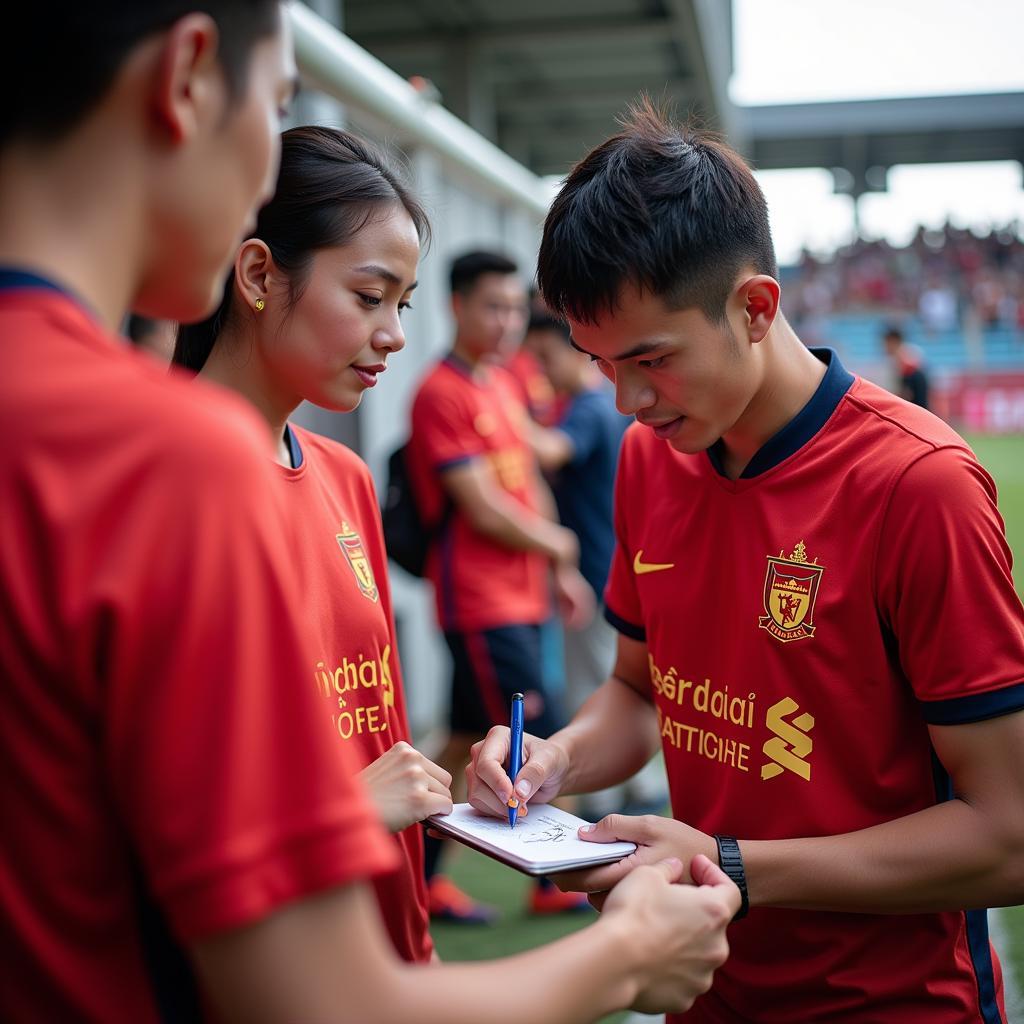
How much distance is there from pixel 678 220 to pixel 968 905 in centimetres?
113

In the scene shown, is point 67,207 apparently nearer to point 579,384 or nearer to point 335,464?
point 335,464

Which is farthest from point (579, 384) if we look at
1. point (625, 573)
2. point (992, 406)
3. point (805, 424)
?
point (992, 406)

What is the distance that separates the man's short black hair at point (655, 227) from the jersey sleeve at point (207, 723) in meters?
1.04

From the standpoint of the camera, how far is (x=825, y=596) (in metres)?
1.68

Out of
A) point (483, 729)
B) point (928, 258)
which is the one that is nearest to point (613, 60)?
point (483, 729)

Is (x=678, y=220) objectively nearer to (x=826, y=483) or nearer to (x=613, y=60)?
(x=826, y=483)

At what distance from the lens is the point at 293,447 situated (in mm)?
1967

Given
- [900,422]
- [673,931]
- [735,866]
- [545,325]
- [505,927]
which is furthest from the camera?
[545,325]

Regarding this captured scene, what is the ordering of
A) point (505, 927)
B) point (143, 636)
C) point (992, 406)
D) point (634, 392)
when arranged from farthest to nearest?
point (992, 406)
point (505, 927)
point (634, 392)
point (143, 636)

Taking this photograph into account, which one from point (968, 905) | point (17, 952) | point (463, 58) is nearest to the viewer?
point (17, 952)

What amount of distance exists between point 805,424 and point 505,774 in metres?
0.77

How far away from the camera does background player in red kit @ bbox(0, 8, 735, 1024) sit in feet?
2.66

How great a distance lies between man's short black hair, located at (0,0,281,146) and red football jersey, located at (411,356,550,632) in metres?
3.70

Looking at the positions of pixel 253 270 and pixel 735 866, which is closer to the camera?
pixel 735 866
